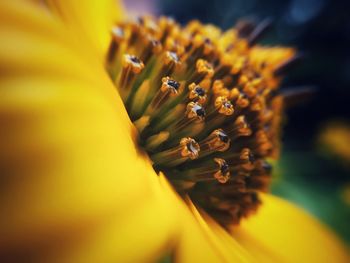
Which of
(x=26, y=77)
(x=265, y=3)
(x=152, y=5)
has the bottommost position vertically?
(x=26, y=77)

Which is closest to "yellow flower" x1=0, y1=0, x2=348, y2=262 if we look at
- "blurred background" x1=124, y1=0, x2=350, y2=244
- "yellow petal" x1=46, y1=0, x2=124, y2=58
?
"yellow petal" x1=46, y1=0, x2=124, y2=58

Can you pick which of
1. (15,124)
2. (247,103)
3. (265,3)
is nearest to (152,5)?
(265,3)

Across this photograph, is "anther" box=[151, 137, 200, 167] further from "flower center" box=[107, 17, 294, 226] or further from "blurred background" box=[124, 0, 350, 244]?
"blurred background" box=[124, 0, 350, 244]

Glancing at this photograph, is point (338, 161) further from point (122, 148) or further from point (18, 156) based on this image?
point (18, 156)

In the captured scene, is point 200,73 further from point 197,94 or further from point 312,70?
point 312,70

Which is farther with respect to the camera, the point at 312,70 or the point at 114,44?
the point at 312,70

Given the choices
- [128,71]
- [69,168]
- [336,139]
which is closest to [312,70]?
[336,139]

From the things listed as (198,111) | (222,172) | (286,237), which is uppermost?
(198,111)
